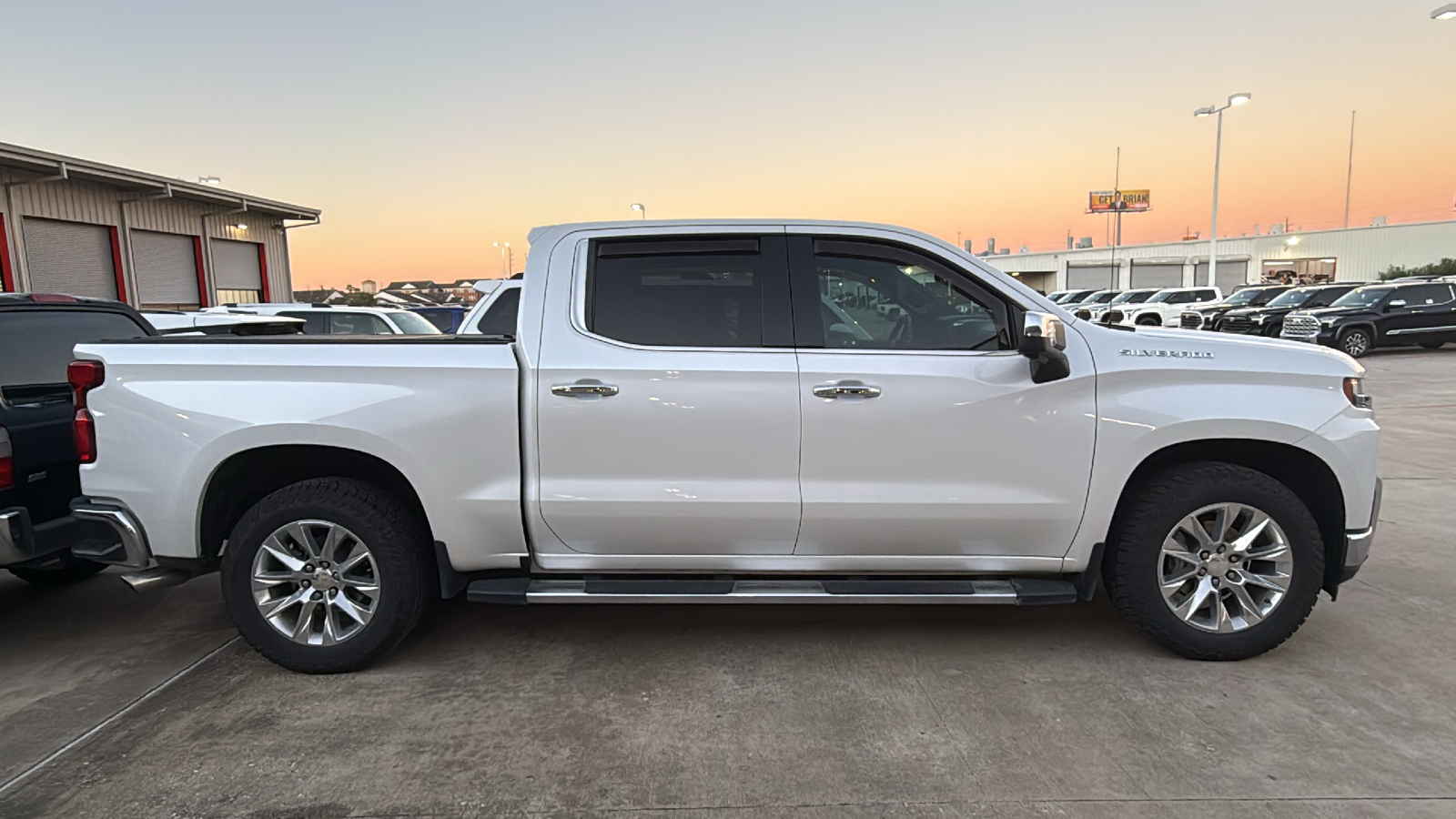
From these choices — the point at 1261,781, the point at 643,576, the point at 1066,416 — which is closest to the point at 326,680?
the point at 643,576

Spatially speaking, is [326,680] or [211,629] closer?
[326,680]

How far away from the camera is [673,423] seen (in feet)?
11.4

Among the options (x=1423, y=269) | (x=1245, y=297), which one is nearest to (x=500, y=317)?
(x=1245, y=297)

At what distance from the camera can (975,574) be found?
3.78m

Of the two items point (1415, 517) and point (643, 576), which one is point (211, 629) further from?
point (1415, 517)

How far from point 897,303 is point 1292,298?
22833mm

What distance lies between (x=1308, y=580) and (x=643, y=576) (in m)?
2.92

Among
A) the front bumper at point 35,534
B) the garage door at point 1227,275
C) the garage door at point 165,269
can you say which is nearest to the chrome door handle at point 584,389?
the front bumper at point 35,534

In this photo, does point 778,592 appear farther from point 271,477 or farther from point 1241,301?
point 1241,301

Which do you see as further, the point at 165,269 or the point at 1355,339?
the point at 165,269

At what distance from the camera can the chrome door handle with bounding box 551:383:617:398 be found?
3467 millimetres

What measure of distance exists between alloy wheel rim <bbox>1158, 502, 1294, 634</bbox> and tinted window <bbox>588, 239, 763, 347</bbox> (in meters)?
2.07

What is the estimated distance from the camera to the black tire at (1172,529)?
352 cm

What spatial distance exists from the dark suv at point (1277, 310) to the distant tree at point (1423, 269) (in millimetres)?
31807
